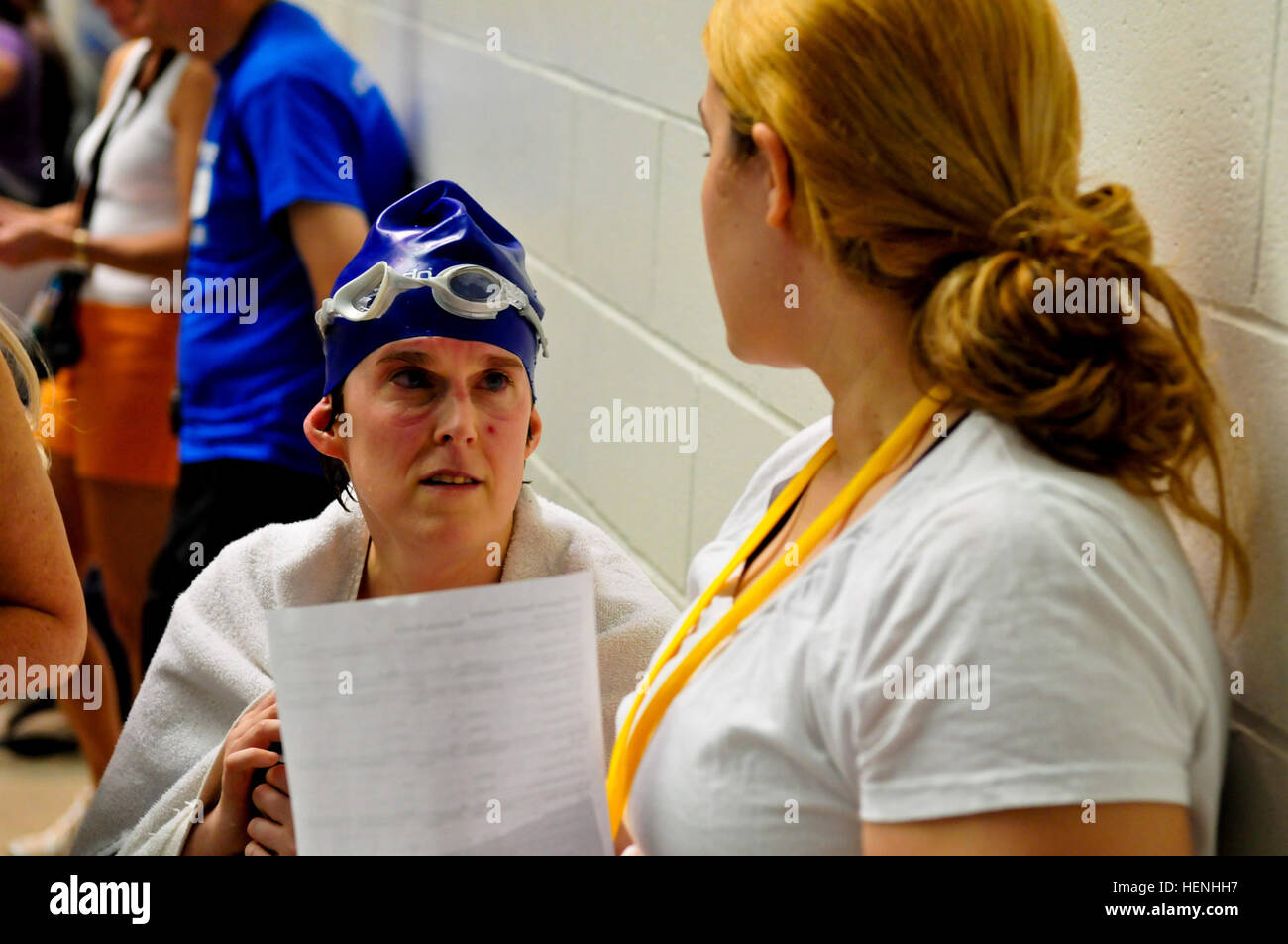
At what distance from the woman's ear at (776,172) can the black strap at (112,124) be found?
215cm

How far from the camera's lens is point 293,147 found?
2.31 meters

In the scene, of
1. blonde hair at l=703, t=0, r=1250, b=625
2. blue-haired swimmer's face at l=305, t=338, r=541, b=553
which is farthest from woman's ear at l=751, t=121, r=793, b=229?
blue-haired swimmer's face at l=305, t=338, r=541, b=553

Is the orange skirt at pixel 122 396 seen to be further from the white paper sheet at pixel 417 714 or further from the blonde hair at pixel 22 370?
the white paper sheet at pixel 417 714

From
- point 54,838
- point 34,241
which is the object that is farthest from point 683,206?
point 54,838

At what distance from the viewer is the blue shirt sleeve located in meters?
2.28

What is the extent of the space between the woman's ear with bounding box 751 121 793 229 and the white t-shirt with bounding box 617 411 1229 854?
0.65ft

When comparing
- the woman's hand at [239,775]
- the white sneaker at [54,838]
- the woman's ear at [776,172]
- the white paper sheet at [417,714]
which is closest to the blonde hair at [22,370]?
the woman's hand at [239,775]

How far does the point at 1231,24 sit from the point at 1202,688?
Result: 50 cm

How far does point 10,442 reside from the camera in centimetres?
131

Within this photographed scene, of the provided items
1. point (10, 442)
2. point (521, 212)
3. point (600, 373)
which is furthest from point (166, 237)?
point (10, 442)

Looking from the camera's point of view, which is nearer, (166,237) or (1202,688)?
(1202,688)

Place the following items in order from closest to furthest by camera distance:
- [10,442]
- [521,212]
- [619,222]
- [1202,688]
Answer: [1202,688] → [10,442] → [619,222] → [521,212]

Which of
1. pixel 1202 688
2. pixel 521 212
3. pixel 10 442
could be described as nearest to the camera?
pixel 1202 688
